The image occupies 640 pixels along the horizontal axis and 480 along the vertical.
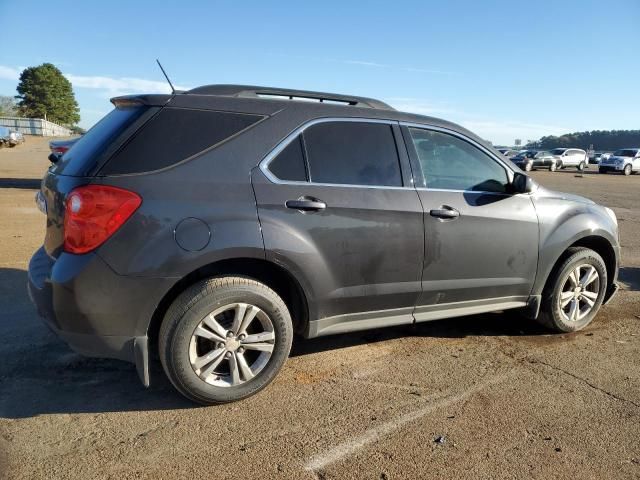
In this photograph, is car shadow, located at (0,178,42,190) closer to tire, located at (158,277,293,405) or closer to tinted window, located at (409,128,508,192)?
tire, located at (158,277,293,405)

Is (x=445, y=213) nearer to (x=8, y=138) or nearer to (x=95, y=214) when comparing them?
(x=95, y=214)

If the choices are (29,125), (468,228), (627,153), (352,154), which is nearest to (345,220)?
(352,154)

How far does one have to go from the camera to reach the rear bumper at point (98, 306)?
2875mm

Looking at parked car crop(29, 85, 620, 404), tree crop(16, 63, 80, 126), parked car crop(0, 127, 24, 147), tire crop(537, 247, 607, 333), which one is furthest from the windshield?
tree crop(16, 63, 80, 126)

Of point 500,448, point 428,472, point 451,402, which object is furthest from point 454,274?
point 428,472

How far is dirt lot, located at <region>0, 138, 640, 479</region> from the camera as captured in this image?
2684mm

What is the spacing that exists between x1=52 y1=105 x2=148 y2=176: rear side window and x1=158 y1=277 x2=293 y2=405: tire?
928mm

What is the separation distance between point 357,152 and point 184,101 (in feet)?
3.83

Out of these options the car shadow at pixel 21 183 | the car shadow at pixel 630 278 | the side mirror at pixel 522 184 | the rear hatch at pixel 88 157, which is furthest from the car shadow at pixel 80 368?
the car shadow at pixel 21 183

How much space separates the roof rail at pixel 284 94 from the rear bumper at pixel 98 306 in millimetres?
1229

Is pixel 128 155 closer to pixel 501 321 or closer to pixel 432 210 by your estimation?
pixel 432 210

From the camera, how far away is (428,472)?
2639 mm

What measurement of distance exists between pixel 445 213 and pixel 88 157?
2.34m

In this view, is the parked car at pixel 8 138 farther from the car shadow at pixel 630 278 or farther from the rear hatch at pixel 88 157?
the car shadow at pixel 630 278
